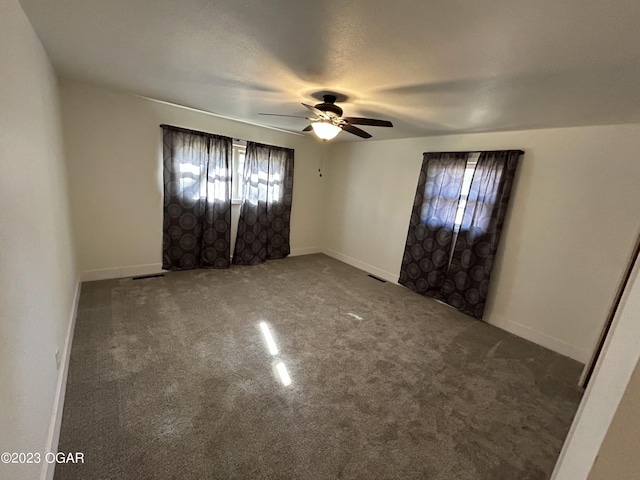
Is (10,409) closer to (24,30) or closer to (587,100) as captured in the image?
(24,30)

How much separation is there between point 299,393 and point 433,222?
283 cm

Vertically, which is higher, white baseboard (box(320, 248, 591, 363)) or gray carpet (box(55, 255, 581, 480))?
white baseboard (box(320, 248, 591, 363))

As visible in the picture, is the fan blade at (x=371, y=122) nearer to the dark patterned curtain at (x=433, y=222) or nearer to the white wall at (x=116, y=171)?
the dark patterned curtain at (x=433, y=222)

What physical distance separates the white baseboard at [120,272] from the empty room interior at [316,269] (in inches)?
1.1

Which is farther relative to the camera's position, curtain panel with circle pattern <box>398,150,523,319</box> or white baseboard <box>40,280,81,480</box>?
curtain panel with circle pattern <box>398,150,523,319</box>

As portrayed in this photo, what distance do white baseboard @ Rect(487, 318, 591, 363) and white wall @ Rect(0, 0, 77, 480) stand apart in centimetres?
393

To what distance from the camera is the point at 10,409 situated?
90 centimetres

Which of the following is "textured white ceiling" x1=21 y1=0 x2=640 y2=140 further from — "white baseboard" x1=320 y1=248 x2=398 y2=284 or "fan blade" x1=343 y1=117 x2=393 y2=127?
"white baseboard" x1=320 y1=248 x2=398 y2=284

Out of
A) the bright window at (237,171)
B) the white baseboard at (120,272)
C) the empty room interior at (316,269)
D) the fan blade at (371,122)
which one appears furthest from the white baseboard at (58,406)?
the fan blade at (371,122)

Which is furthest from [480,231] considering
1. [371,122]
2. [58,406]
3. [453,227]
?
[58,406]

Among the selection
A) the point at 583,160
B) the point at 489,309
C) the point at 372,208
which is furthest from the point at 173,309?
the point at 583,160

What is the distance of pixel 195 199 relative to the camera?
12.3 ft

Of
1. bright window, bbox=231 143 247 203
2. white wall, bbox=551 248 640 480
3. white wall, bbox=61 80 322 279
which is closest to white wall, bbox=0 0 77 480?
white wall, bbox=61 80 322 279

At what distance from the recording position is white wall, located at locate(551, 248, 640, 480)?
47 cm
